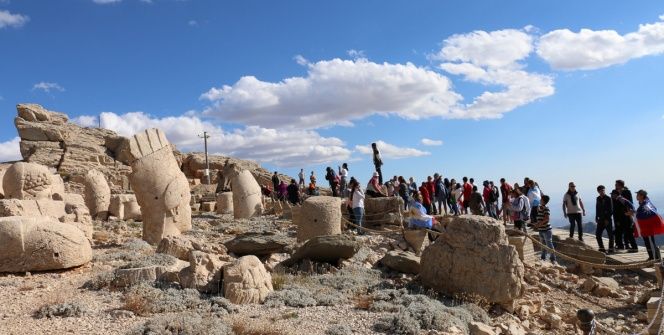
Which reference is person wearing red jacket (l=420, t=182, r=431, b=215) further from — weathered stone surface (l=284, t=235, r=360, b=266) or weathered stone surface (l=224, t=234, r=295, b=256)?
weathered stone surface (l=224, t=234, r=295, b=256)

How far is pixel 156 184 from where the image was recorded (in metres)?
10.3

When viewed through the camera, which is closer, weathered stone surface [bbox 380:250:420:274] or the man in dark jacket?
weathered stone surface [bbox 380:250:420:274]

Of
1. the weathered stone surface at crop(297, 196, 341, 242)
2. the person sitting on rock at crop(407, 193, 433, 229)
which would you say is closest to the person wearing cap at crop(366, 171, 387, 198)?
the weathered stone surface at crop(297, 196, 341, 242)

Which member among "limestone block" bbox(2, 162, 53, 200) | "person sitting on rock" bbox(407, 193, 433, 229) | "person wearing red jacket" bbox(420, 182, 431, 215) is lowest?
"person sitting on rock" bbox(407, 193, 433, 229)

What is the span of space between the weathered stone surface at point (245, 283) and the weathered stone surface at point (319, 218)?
4.36 metres

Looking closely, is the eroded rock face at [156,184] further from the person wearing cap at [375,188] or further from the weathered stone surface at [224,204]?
the weathered stone surface at [224,204]

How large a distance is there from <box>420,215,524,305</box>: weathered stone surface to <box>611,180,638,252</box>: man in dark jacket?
5182mm

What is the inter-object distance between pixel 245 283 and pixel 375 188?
26.8ft

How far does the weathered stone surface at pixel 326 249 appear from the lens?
886 cm

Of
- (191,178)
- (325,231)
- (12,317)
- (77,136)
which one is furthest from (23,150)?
(12,317)

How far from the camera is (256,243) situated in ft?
31.1

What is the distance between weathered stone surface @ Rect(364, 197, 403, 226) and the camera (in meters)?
13.4

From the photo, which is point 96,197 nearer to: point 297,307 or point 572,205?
point 297,307

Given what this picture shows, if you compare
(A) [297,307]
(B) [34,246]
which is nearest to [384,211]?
(A) [297,307]
